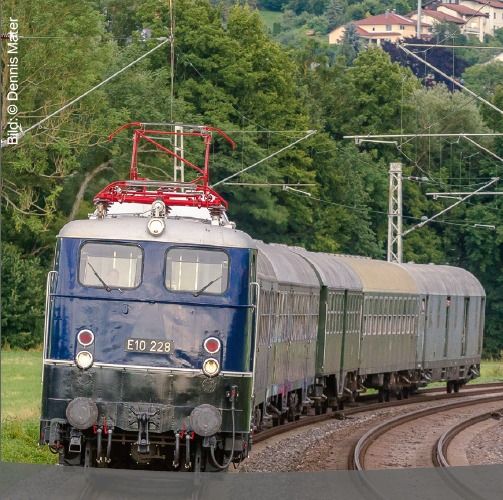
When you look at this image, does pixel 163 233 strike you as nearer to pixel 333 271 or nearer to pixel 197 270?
pixel 197 270

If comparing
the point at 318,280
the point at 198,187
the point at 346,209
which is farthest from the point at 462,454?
the point at 346,209

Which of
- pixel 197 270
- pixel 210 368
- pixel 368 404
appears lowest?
pixel 368 404

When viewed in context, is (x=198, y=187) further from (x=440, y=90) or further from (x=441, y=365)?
(x=440, y=90)

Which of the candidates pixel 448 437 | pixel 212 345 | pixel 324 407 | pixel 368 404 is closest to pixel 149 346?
pixel 212 345

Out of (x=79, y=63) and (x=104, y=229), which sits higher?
(x=79, y=63)

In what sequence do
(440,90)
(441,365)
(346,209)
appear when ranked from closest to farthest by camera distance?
1. (441,365)
2. (346,209)
3. (440,90)

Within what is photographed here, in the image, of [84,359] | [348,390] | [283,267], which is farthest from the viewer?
[348,390]

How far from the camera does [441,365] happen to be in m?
41.1

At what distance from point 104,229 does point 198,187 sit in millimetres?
2438

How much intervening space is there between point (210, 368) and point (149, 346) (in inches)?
25.1

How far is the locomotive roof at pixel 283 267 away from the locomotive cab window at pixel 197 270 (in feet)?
6.09

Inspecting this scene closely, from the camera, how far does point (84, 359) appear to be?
16734mm

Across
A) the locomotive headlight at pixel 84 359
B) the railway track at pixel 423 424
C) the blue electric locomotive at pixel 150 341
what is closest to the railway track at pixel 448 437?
the railway track at pixel 423 424

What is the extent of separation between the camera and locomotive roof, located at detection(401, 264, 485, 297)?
40.2 m
